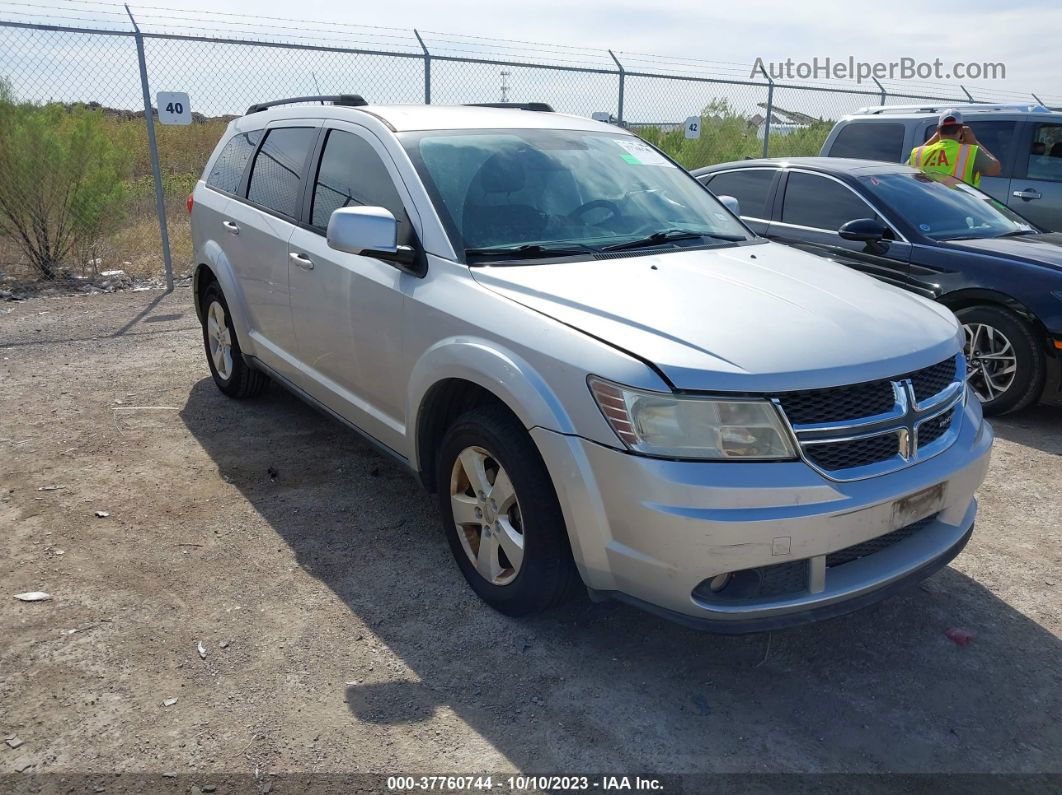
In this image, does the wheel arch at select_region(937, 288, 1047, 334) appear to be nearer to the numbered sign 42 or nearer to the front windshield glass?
the front windshield glass

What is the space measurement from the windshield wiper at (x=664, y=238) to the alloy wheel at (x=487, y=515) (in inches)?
41.0

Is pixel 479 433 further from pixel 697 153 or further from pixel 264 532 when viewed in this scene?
pixel 697 153

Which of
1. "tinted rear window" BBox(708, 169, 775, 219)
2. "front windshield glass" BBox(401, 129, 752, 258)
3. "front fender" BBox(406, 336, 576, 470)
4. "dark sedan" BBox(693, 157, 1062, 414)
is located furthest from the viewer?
"tinted rear window" BBox(708, 169, 775, 219)


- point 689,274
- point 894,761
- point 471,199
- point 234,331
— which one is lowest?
point 894,761

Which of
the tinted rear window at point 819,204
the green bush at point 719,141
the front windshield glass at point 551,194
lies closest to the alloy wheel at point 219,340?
the front windshield glass at point 551,194

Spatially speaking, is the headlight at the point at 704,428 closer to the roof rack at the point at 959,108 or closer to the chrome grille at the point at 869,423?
the chrome grille at the point at 869,423

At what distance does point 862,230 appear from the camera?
19.0 feet

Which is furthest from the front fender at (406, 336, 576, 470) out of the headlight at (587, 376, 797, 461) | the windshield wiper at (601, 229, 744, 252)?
the windshield wiper at (601, 229, 744, 252)

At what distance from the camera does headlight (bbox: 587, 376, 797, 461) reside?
2.59 meters

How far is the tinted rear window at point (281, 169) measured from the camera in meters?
4.54

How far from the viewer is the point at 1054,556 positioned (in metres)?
3.90

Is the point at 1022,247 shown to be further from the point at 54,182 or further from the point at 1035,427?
the point at 54,182

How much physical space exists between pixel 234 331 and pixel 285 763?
3.33m

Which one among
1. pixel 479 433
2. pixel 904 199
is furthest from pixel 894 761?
pixel 904 199
